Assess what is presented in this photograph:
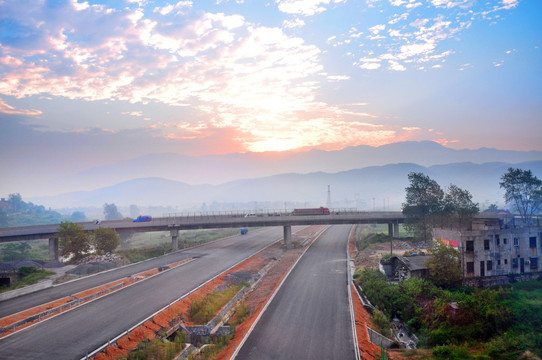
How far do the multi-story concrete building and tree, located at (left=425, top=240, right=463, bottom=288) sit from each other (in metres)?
1.25

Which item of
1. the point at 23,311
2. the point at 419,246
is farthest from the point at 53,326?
the point at 419,246

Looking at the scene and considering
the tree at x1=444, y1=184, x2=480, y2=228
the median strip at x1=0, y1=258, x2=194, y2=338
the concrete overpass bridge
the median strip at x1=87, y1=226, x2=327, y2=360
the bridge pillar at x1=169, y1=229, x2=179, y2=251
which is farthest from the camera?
the bridge pillar at x1=169, y1=229, x2=179, y2=251

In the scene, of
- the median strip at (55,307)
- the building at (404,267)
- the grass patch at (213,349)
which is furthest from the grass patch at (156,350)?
the building at (404,267)

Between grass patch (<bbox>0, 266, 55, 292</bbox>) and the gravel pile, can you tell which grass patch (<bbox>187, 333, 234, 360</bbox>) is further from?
the gravel pile

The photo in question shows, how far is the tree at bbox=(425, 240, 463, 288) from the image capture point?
4603 centimetres

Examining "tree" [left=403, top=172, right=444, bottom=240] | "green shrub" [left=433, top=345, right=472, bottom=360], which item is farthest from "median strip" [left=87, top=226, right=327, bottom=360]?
"tree" [left=403, top=172, right=444, bottom=240]

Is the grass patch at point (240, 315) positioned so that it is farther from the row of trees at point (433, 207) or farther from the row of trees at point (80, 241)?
the row of trees at point (433, 207)

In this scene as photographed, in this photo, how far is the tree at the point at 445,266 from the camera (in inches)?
1812

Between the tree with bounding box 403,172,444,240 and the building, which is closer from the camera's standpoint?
the building

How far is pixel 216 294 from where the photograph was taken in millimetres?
43750

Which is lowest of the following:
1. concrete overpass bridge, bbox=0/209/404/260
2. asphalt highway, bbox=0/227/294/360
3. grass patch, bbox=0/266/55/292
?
asphalt highway, bbox=0/227/294/360

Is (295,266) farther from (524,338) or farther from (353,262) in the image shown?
(524,338)

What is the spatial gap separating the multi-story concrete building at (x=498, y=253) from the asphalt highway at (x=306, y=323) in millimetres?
16801

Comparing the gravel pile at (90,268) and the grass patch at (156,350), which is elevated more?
the gravel pile at (90,268)
